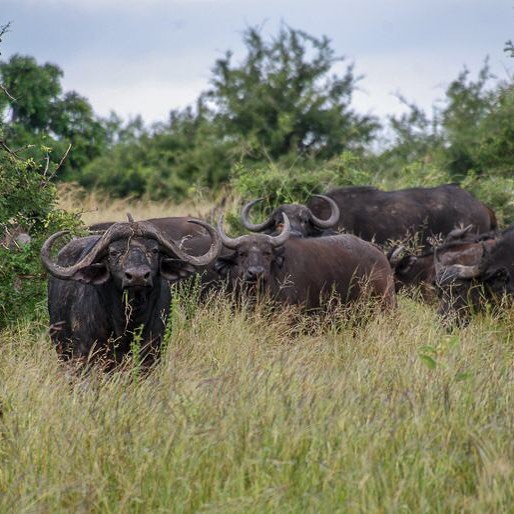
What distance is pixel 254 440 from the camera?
17.6 feet

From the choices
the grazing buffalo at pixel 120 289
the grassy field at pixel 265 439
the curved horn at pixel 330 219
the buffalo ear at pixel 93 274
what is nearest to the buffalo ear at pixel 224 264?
the grazing buffalo at pixel 120 289

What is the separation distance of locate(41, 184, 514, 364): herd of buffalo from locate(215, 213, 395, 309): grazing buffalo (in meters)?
0.01

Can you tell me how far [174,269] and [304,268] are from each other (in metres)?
3.71

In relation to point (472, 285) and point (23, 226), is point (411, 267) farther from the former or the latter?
point (23, 226)

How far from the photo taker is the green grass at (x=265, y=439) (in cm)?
494

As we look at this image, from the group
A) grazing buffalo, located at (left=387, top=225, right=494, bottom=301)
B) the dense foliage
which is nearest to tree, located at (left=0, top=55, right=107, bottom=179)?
grazing buffalo, located at (left=387, top=225, right=494, bottom=301)

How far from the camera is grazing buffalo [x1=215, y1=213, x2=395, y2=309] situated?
422 inches

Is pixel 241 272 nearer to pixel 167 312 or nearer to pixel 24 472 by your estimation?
pixel 167 312

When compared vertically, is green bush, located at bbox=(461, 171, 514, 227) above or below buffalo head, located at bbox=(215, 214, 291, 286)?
above

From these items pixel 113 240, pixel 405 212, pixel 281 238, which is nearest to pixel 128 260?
pixel 113 240

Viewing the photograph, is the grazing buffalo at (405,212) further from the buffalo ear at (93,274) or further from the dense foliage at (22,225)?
the buffalo ear at (93,274)

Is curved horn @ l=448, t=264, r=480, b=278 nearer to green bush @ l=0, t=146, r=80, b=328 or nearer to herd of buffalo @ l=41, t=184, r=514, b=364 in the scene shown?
herd of buffalo @ l=41, t=184, r=514, b=364

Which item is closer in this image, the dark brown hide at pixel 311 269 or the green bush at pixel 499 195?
the dark brown hide at pixel 311 269

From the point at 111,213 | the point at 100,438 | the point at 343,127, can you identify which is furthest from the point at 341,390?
the point at 343,127
